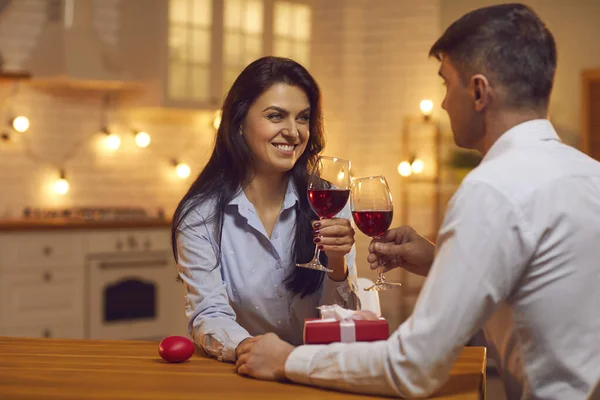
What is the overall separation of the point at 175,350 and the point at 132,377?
6.1 inches

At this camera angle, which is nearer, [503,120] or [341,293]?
[503,120]

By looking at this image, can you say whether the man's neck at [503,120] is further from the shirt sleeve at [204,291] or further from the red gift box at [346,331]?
the shirt sleeve at [204,291]

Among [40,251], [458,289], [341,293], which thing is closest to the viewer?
[458,289]

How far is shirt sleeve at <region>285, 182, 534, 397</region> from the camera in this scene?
1.29 meters

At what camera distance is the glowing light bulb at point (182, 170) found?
21.1 ft

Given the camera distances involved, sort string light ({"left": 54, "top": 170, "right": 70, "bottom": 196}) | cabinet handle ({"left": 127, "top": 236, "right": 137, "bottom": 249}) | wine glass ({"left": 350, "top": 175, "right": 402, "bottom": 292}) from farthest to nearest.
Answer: string light ({"left": 54, "top": 170, "right": 70, "bottom": 196}), cabinet handle ({"left": 127, "top": 236, "right": 137, "bottom": 249}), wine glass ({"left": 350, "top": 175, "right": 402, "bottom": 292})

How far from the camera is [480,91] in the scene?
143 cm

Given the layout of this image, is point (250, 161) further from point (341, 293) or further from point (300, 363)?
point (300, 363)

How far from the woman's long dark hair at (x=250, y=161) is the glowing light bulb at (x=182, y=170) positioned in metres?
4.00

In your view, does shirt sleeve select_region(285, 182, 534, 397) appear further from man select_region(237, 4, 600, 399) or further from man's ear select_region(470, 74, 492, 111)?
man's ear select_region(470, 74, 492, 111)

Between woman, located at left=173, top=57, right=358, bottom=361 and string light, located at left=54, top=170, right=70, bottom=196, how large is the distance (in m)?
3.61

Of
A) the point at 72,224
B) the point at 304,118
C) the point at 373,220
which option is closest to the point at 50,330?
the point at 72,224

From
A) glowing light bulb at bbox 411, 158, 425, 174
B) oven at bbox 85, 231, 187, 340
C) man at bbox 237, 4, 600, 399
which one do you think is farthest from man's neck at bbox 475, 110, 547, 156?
glowing light bulb at bbox 411, 158, 425, 174

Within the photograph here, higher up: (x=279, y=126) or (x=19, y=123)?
(x=19, y=123)
